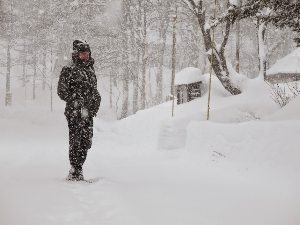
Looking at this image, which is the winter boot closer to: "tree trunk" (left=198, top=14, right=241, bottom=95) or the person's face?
the person's face

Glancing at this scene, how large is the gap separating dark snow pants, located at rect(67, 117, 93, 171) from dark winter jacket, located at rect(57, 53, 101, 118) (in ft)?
0.38

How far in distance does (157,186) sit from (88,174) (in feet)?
5.34

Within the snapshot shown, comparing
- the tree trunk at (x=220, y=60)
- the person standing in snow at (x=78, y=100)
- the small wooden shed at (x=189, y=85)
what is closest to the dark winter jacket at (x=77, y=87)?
the person standing in snow at (x=78, y=100)

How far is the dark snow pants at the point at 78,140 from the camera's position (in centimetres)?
647

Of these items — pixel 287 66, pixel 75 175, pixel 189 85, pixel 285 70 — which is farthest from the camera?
pixel 287 66

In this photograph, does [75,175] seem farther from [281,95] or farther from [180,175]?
[281,95]

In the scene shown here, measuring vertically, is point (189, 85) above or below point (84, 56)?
below

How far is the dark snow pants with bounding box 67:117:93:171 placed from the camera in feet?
21.2

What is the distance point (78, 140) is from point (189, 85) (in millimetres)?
8199

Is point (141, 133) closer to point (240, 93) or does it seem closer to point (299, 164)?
point (240, 93)

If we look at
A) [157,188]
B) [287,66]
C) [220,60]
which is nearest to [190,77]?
[220,60]

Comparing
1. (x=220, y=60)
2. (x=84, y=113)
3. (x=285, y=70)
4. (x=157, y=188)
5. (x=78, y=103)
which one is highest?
(x=220, y=60)

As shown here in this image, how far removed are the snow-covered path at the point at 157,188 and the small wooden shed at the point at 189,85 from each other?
4175 mm

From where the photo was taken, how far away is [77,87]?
21.7 feet
